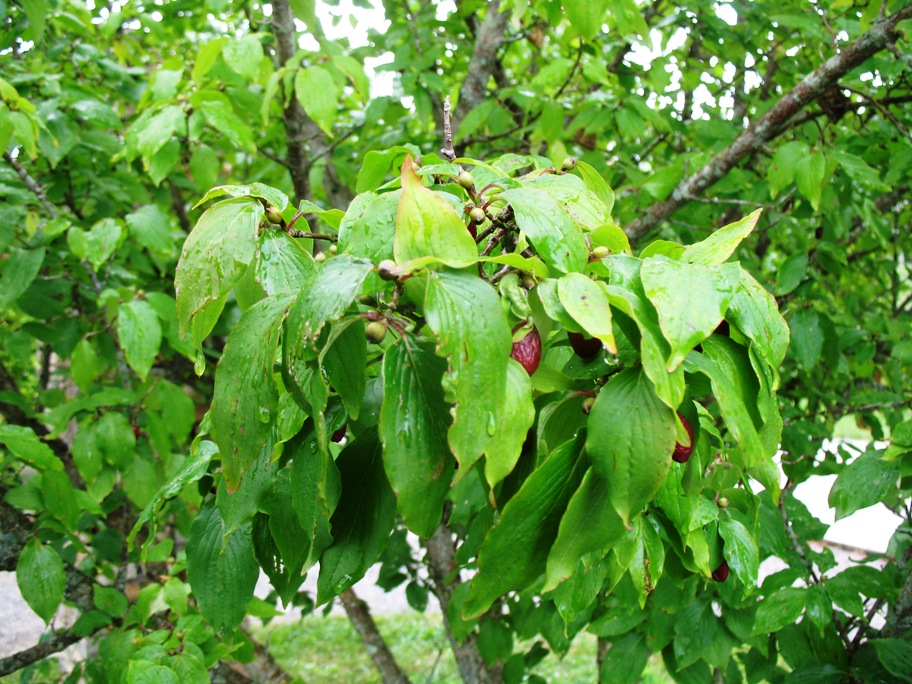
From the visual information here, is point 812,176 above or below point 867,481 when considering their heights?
above

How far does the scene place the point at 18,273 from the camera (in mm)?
2326

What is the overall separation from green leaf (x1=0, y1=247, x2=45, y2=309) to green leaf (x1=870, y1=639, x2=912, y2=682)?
2.53 metres

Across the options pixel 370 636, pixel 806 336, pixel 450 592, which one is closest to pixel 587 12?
pixel 806 336

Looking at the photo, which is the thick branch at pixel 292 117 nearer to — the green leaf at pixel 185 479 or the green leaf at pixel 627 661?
the green leaf at pixel 185 479

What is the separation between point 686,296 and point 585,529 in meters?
0.25

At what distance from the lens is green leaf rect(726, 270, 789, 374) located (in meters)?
0.80

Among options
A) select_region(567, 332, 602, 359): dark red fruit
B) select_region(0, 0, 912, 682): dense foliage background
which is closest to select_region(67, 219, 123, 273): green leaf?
select_region(0, 0, 912, 682): dense foliage background

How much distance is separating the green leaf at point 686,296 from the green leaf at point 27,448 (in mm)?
1698

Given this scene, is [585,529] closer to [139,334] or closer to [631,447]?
[631,447]

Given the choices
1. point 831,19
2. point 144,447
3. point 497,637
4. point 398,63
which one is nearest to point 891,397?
point 831,19

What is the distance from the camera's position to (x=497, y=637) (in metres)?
2.82

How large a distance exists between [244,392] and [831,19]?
109 inches

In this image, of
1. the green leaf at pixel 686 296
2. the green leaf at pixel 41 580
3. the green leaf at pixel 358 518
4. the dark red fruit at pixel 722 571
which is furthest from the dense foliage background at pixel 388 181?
the green leaf at pixel 686 296

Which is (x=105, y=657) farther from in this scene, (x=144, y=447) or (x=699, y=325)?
(x=699, y=325)
